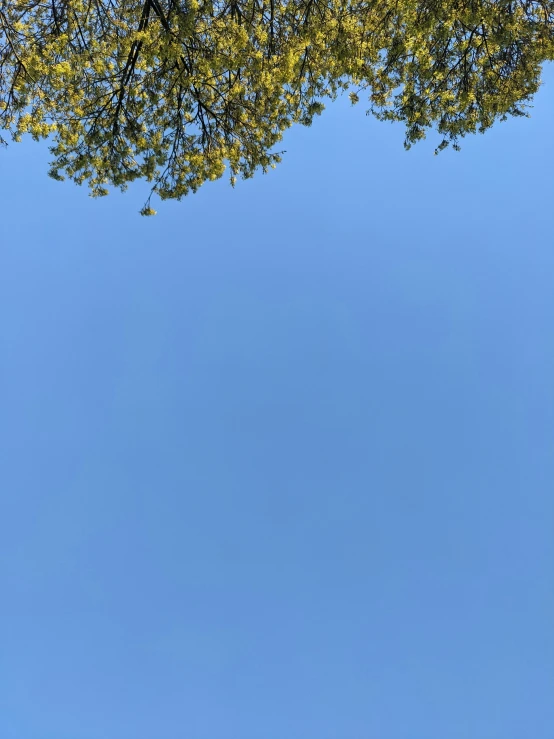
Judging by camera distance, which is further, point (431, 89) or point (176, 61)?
point (431, 89)

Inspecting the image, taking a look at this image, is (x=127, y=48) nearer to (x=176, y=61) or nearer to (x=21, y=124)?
(x=176, y=61)

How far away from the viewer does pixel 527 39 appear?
40.9ft

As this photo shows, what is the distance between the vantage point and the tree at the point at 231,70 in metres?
11.4

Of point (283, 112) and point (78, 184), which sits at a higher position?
point (283, 112)

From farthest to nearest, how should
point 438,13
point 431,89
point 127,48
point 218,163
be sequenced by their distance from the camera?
point 218,163 < point 431,89 < point 127,48 < point 438,13

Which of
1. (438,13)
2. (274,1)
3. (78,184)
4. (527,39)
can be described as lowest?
(78,184)

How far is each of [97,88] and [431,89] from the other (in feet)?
30.6

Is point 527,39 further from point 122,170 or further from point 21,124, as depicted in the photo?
point 21,124

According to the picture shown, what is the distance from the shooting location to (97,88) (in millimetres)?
12281

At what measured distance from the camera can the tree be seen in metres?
11.4

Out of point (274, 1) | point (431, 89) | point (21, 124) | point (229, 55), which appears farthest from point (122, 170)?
point (431, 89)

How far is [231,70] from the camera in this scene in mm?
11883

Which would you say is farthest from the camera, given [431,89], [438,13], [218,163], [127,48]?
[218,163]

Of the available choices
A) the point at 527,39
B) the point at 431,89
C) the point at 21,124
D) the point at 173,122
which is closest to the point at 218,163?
the point at 173,122
